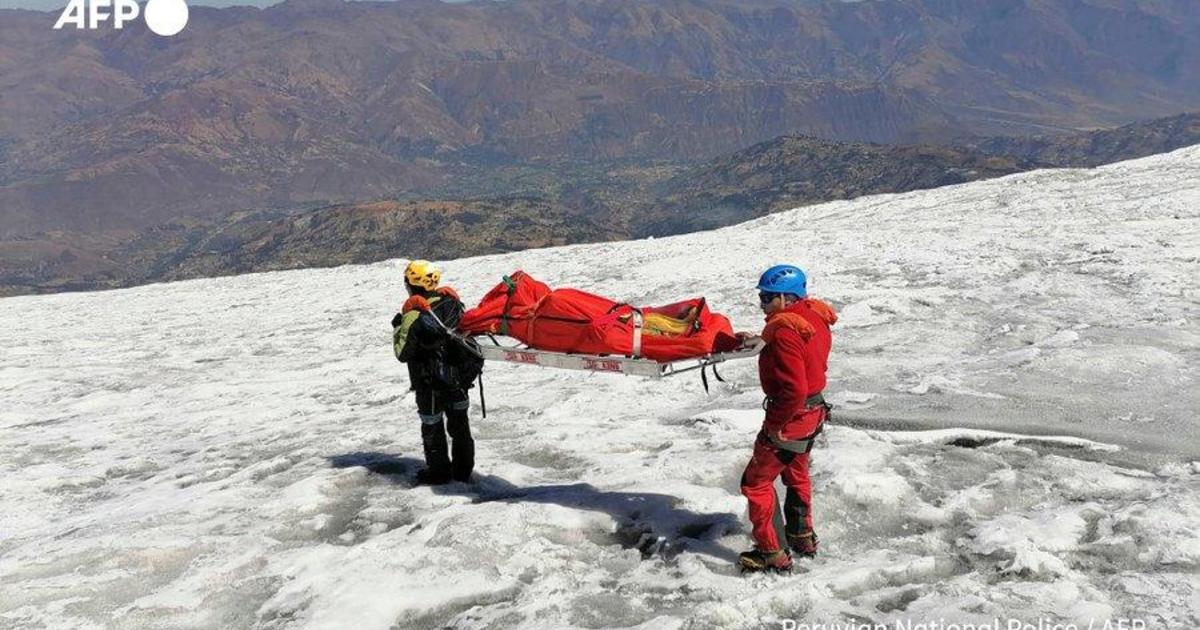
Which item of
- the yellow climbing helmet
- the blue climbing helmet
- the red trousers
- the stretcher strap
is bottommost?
the red trousers

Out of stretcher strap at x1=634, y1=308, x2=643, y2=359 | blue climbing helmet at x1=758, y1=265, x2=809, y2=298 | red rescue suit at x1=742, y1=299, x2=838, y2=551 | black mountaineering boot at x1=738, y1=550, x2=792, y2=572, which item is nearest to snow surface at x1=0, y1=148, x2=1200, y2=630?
black mountaineering boot at x1=738, y1=550, x2=792, y2=572

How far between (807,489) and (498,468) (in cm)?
415

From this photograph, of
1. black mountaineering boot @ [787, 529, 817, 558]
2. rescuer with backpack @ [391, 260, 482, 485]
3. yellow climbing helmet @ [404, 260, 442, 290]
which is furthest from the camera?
yellow climbing helmet @ [404, 260, 442, 290]

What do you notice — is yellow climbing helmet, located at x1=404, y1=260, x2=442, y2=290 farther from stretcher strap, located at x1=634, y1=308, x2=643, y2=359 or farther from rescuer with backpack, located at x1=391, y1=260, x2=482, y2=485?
stretcher strap, located at x1=634, y1=308, x2=643, y2=359

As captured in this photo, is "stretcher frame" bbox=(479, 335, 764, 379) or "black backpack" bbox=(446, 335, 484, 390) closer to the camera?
"stretcher frame" bbox=(479, 335, 764, 379)

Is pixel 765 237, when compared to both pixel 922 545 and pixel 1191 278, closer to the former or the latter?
pixel 1191 278

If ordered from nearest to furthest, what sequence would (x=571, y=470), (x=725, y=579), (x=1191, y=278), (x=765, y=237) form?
(x=725, y=579) → (x=571, y=470) → (x=1191, y=278) → (x=765, y=237)

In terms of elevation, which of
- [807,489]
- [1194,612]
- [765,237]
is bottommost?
[1194,612]

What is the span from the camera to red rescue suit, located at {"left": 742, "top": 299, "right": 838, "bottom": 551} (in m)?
6.28

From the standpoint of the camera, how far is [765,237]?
88.2 ft

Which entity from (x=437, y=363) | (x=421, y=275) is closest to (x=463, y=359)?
(x=437, y=363)

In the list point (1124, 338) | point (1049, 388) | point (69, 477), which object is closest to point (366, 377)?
point (69, 477)

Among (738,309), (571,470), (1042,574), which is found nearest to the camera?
(1042,574)

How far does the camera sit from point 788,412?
635cm
